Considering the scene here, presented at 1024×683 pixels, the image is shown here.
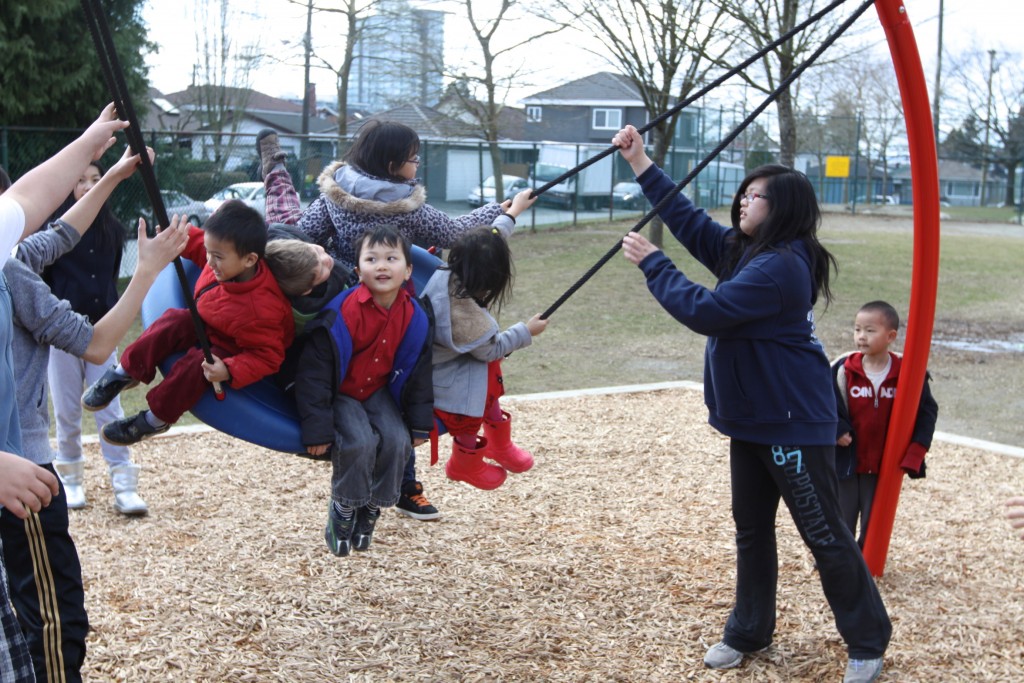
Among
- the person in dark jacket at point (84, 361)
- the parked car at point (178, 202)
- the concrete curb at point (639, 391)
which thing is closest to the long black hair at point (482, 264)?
the person in dark jacket at point (84, 361)

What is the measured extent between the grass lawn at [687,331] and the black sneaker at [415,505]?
2252mm

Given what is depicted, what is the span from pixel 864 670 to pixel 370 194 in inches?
95.5

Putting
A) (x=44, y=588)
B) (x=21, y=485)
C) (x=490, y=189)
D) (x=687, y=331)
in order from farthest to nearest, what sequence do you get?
(x=490, y=189), (x=687, y=331), (x=44, y=588), (x=21, y=485)

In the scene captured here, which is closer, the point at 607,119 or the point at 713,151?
the point at 713,151

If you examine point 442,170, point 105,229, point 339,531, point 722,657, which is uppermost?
point 442,170

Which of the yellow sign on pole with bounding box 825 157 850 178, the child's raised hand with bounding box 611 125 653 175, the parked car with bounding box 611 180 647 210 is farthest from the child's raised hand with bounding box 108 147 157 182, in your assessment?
the yellow sign on pole with bounding box 825 157 850 178

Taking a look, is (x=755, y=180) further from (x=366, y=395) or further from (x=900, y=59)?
(x=366, y=395)

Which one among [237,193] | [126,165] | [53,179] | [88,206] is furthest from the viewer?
[237,193]

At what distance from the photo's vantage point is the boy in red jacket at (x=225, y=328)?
3.18 m

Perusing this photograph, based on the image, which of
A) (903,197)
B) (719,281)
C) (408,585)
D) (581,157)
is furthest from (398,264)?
(903,197)

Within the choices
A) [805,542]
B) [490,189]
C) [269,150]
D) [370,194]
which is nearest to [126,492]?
[269,150]

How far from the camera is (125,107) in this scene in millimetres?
2570

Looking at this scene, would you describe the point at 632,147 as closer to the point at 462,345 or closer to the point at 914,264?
the point at 462,345

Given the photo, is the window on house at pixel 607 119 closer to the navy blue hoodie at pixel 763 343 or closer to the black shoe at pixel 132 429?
the navy blue hoodie at pixel 763 343
